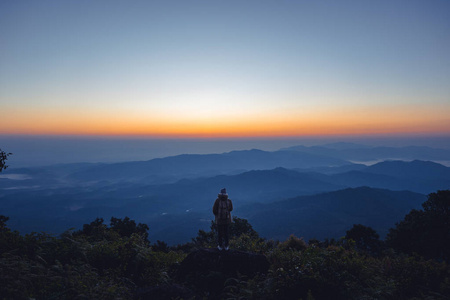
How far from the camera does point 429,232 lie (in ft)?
69.9

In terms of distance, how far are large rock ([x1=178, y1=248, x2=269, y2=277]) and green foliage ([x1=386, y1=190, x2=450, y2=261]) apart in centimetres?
2068

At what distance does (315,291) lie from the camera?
6441mm

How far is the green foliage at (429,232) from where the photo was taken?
21.0m

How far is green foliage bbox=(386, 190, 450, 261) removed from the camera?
21.0 metres

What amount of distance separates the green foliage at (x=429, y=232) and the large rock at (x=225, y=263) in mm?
20678

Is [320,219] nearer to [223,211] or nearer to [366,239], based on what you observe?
[366,239]

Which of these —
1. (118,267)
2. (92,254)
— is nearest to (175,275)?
(118,267)

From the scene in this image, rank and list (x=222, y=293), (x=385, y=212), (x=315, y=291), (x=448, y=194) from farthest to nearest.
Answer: (x=385, y=212) < (x=448, y=194) < (x=222, y=293) < (x=315, y=291)

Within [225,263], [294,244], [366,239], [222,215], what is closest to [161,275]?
[225,263]

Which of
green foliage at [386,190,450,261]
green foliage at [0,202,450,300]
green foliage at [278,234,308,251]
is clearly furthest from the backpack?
green foliage at [386,190,450,261]

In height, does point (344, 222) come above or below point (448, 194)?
below

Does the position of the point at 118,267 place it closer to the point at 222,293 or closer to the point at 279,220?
the point at 222,293

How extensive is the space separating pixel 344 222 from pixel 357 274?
18112cm

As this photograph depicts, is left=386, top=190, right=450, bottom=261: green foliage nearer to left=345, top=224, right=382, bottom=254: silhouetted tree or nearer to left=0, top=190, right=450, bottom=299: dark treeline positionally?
left=345, top=224, right=382, bottom=254: silhouetted tree
